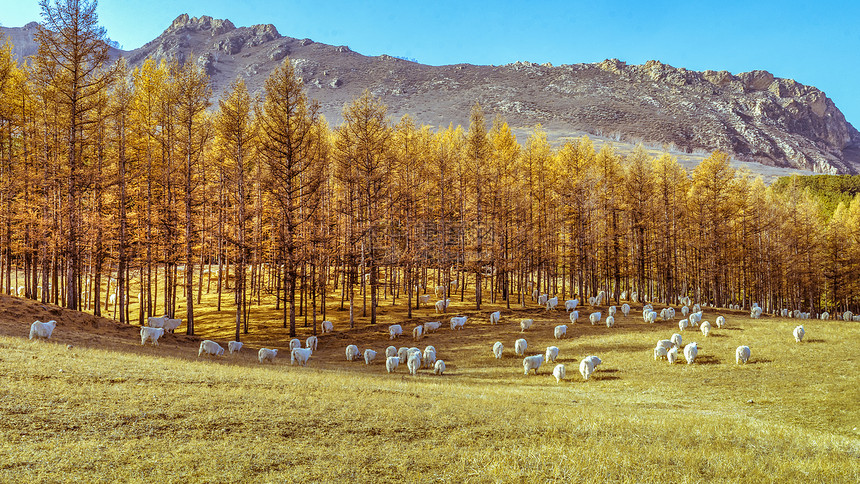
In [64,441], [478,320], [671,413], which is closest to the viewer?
[64,441]

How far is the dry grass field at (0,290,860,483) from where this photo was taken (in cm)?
790

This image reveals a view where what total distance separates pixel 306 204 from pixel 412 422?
26.9 m

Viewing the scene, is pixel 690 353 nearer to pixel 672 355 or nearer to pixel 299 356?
pixel 672 355

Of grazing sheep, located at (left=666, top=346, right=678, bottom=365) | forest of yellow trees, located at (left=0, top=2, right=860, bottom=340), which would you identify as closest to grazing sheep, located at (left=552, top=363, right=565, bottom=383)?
grazing sheep, located at (left=666, top=346, right=678, bottom=365)

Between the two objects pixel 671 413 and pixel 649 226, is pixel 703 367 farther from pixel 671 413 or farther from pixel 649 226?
pixel 649 226

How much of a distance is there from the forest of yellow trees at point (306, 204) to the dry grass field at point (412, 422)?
12.2 meters

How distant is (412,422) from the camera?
10773 mm

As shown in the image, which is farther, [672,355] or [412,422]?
[672,355]

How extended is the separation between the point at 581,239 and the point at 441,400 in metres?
33.7

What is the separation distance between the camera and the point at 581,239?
43.7 metres

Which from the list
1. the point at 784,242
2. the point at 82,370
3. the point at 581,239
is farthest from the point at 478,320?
the point at 784,242

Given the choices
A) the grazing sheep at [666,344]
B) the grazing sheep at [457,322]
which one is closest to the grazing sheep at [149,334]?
the grazing sheep at [457,322]

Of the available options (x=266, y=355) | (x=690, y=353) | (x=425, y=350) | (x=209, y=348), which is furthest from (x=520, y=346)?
(x=209, y=348)

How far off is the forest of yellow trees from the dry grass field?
40.0 ft
